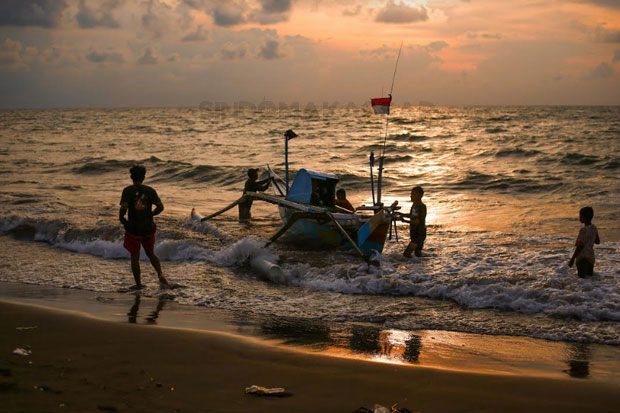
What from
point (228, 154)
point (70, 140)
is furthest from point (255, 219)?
point (70, 140)

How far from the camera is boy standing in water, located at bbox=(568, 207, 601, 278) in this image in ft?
28.4

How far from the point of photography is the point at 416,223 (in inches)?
419

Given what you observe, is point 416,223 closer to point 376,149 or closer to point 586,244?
point 586,244

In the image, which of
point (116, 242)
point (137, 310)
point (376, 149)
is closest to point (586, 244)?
point (137, 310)

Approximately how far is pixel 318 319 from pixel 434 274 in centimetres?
286

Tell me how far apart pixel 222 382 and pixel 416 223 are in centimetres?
638

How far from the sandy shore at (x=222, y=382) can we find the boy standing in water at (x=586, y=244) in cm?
389

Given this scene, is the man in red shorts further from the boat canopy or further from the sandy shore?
the boat canopy

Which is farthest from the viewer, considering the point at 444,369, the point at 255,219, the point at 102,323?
the point at 255,219

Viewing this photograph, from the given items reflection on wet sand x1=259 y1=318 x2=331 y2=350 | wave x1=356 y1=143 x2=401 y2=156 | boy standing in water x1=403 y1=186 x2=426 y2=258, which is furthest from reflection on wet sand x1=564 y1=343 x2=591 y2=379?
wave x1=356 y1=143 x2=401 y2=156

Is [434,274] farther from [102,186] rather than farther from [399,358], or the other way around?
[102,186]

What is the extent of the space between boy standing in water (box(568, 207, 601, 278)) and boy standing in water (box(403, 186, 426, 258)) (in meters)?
2.66

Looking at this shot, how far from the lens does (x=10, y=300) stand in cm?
773

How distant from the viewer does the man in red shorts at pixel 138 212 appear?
832 centimetres
